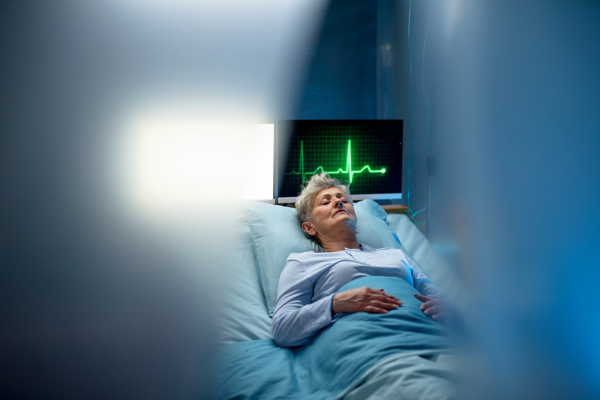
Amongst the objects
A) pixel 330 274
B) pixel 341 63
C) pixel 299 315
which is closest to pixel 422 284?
pixel 330 274

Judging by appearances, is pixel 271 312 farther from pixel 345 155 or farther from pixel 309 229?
pixel 345 155

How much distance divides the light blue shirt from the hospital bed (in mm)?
60

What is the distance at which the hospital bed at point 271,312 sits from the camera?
0.75 m

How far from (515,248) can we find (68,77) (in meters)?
0.84

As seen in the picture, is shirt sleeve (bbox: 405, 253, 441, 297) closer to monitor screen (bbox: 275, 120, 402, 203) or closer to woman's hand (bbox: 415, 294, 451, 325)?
woman's hand (bbox: 415, 294, 451, 325)

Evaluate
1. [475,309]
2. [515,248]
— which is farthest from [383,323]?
[515,248]

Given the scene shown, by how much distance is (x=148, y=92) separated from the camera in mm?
500

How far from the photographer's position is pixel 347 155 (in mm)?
1841

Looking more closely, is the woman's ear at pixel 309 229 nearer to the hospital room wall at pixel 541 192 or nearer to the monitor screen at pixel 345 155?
the monitor screen at pixel 345 155

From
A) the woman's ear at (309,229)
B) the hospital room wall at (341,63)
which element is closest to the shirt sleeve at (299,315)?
the woman's ear at (309,229)

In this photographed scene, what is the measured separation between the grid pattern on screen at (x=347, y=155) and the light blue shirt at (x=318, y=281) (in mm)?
485

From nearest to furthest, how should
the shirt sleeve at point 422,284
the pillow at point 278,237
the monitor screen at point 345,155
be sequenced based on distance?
1. the shirt sleeve at point 422,284
2. the pillow at point 278,237
3. the monitor screen at point 345,155

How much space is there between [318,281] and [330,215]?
28cm

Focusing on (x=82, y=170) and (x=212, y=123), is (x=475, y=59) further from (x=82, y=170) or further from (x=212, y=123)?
(x=82, y=170)
